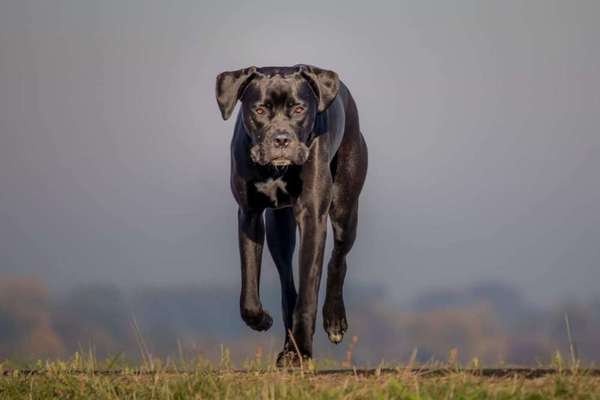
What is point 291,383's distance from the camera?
7.33 m

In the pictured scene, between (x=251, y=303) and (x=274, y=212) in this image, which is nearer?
(x=251, y=303)

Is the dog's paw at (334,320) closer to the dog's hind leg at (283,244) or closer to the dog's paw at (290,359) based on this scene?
the dog's hind leg at (283,244)

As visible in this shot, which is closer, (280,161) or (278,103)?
(280,161)

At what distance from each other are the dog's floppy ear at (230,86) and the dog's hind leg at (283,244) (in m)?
1.53

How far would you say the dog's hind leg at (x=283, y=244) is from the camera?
36.1 ft

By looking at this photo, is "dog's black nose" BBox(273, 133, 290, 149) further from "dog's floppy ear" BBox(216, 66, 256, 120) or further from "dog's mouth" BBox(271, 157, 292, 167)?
"dog's floppy ear" BBox(216, 66, 256, 120)

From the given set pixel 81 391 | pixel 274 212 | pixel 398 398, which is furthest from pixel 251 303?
pixel 398 398

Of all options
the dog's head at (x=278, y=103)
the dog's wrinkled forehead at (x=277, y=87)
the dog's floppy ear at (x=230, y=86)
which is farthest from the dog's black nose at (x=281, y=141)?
the dog's floppy ear at (x=230, y=86)

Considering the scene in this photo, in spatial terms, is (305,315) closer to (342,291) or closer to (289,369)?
(289,369)

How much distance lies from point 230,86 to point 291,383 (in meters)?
3.50

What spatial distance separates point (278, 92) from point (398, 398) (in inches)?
140

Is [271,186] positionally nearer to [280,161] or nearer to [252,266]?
[280,161]

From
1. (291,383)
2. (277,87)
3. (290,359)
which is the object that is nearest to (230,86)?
(277,87)

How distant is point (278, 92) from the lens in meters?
9.73
